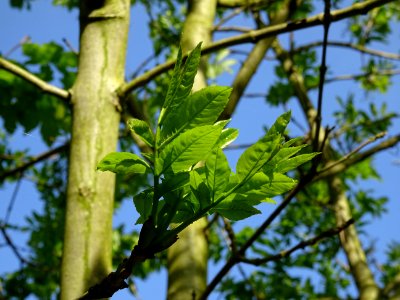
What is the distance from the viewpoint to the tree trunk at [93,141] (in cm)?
160

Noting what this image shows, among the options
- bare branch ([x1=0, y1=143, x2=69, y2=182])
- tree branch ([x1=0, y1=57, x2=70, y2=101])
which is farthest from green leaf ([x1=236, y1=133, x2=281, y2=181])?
bare branch ([x1=0, y1=143, x2=69, y2=182])

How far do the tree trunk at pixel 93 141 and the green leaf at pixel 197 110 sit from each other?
923 millimetres

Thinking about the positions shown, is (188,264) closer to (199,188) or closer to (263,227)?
(263,227)

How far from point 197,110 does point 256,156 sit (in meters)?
0.12

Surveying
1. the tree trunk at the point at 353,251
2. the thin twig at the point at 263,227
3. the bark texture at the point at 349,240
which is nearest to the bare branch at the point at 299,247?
the thin twig at the point at 263,227

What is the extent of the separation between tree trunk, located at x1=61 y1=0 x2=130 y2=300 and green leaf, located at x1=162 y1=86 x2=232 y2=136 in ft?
3.03

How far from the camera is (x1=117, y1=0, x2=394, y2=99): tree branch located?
1913 millimetres

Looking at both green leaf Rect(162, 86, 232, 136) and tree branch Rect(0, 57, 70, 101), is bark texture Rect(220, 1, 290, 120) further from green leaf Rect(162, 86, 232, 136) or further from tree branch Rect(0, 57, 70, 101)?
green leaf Rect(162, 86, 232, 136)

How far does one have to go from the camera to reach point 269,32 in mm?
2111

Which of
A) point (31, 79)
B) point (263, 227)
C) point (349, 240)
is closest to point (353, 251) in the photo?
point (349, 240)

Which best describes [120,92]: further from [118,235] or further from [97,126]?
[118,235]

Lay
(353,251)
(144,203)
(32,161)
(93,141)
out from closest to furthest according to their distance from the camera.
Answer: (144,203) → (93,141) → (32,161) → (353,251)

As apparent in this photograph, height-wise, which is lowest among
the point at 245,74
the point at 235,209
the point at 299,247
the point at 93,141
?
the point at 235,209

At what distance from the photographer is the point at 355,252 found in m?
3.96
